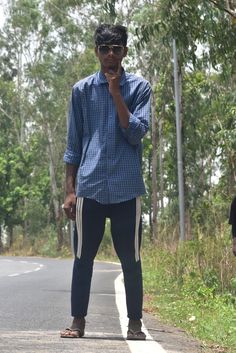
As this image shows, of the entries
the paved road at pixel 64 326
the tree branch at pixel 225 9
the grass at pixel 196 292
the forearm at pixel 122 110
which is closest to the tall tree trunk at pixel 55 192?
the grass at pixel 196 292

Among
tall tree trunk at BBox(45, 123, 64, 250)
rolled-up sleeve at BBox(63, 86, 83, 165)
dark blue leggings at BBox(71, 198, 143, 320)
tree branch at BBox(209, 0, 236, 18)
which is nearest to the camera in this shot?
dark blue leggings at BBox(71, 198, 143, 320)

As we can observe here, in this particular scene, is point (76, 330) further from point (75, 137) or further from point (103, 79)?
point (103, 79)

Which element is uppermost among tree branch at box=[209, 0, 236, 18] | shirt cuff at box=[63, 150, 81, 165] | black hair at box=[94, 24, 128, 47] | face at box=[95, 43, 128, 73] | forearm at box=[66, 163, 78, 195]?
tree branch at box=[209, 0, 236, 18]

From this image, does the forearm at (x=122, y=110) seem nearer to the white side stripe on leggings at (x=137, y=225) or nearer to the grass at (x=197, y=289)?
the white side stripe on leggings at (x=137, y=225)

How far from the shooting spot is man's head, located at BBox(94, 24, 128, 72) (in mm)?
6035

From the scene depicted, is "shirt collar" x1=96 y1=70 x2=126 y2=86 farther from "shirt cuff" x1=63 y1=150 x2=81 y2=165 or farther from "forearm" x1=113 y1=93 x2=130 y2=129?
"shirt cuff" x1=63 y1=150 x2=81 y2=165

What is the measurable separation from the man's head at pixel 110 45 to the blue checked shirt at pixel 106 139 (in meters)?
0.13

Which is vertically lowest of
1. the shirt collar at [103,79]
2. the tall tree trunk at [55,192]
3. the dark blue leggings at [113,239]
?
the dark blue leggings at [113,239]

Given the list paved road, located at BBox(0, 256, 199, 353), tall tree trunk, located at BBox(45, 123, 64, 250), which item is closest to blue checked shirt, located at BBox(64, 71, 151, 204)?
paved road, located at BBox(0, 256, 199, 353)

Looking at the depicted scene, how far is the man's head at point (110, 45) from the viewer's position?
6.04m

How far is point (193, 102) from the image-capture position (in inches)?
1316

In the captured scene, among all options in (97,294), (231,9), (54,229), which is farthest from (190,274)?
(54,229)

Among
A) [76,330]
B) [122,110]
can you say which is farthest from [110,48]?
[76,330]

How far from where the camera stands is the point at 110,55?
19.8ft
